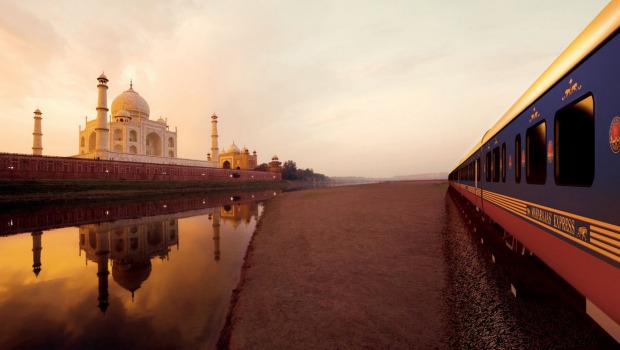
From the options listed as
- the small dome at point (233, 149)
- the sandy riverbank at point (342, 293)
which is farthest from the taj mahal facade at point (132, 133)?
the sandy riverbank at point (342, 293)

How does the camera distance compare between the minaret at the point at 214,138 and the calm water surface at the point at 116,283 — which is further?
the minaret at the point at 214,138

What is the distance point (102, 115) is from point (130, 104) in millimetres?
14072

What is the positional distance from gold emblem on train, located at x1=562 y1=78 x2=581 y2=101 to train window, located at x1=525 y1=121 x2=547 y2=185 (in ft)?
2.49

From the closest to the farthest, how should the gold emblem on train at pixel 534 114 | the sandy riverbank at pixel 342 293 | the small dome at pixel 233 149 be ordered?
the sandy riverbank at pixel 342 293 → the gold emblem on train at pixel 534 114 → the small dome at pixel 233 149

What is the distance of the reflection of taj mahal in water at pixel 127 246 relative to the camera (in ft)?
25.6

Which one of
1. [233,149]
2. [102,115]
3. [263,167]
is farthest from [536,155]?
[263,167]

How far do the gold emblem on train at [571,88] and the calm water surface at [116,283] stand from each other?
6.07 m

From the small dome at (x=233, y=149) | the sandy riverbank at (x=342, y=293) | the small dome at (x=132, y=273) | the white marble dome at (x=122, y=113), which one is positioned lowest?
the small dome at (x=132, y=273)

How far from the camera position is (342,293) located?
5.51m

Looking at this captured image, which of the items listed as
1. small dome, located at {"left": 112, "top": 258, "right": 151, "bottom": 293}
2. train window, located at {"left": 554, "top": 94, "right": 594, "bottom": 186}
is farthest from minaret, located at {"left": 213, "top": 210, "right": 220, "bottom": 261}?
train window, located at {"left": 554, "top": 94, "right": 594, "bottom": 186}

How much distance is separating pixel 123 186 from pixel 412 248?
113 ft

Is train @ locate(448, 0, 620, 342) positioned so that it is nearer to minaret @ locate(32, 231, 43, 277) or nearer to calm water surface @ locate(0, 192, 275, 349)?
calm water surface @ locate(0, 192, 275, 349)

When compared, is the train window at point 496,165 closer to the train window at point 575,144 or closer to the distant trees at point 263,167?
the train window at point 575,144

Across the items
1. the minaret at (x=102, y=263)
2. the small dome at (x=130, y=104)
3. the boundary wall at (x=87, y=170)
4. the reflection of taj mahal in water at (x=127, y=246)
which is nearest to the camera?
the minaret at (x=102, y=263)
